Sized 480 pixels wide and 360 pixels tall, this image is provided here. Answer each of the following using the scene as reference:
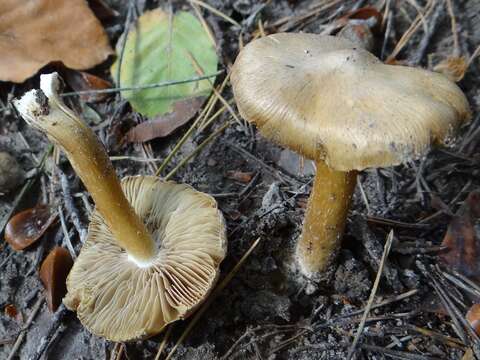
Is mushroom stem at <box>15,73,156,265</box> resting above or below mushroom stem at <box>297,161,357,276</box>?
above

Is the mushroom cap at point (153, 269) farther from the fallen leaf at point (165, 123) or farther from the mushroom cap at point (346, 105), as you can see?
the mushroom cap at point (346, 105)

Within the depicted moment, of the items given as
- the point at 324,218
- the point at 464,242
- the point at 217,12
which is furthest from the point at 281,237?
the point at 217,12

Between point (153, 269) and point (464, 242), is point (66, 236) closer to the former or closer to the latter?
point (153, 269)

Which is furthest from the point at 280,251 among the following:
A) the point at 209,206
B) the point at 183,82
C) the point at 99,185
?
the point at 183,82

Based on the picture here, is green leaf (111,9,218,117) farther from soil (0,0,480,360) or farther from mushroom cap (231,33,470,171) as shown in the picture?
mushroom cap (231,33,470,171)

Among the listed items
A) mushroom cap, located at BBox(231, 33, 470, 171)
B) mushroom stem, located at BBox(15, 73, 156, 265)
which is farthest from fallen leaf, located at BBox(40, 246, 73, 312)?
mushroom cap, located at BBox(231, 33, 470, 171)

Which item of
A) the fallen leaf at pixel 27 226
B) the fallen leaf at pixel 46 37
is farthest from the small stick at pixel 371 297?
the fallen leaf at pixel 46 37
